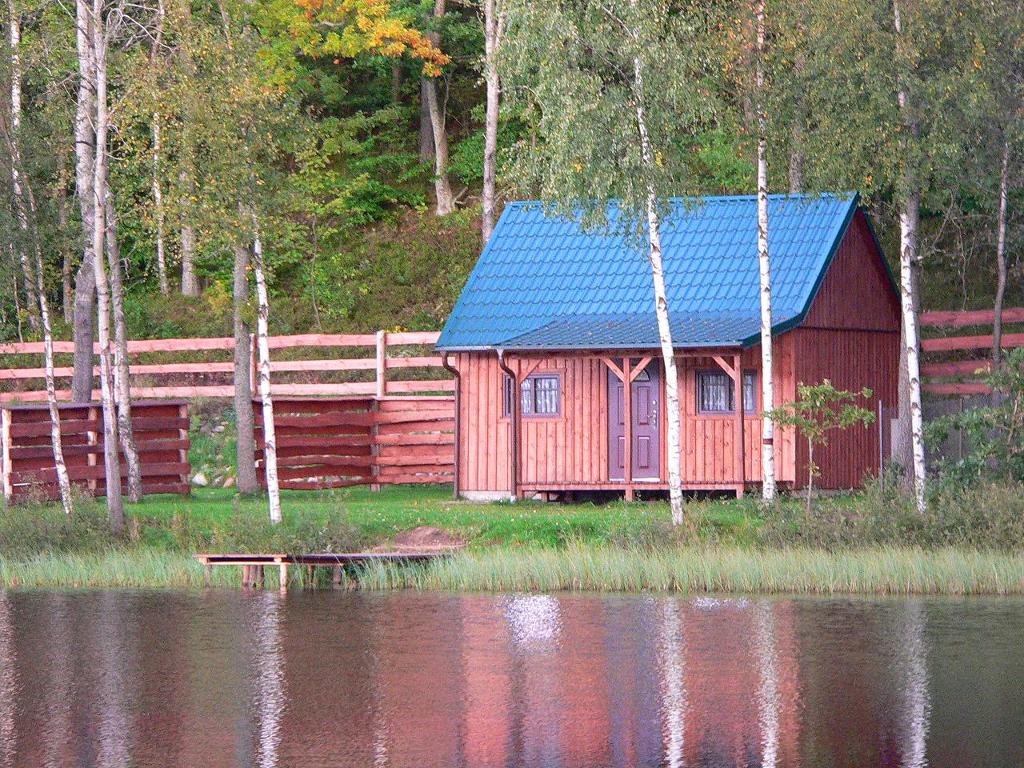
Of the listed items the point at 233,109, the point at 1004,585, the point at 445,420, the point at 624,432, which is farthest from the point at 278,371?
the point at 1004,585

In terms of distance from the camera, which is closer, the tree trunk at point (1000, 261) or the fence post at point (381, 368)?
the tree trunk at point (1000, 261)

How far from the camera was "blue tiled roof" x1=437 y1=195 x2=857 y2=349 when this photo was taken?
29.2 meters

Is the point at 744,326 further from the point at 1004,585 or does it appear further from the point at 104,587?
the point at 104,587

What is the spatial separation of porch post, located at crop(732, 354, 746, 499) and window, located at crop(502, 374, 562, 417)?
10.9 ft

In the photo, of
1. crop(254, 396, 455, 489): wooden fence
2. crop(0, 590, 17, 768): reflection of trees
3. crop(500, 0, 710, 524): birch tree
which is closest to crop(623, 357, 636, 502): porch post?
crop(500, 0, 710, 524): birch tree

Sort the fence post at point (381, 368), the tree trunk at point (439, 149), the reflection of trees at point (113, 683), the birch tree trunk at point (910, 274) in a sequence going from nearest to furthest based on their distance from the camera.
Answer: the reflection of trees at point (113, 683), the birch tree trunk at point (910, 274), the fence post at point (381, 368), the tree trunk at point (439, 149)

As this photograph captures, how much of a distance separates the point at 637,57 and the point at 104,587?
10480 mm

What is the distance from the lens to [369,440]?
33219mm

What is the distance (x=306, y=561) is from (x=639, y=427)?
873 centimetres

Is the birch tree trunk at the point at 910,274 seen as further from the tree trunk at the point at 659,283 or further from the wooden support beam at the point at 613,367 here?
the wooden support beam at the point at 613,367

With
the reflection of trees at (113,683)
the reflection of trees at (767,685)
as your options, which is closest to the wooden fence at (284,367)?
the reflection of trees at (113,683)

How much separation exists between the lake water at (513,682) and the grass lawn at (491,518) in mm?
2866

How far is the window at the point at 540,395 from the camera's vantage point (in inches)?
1186

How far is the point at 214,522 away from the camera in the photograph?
80.7ft
